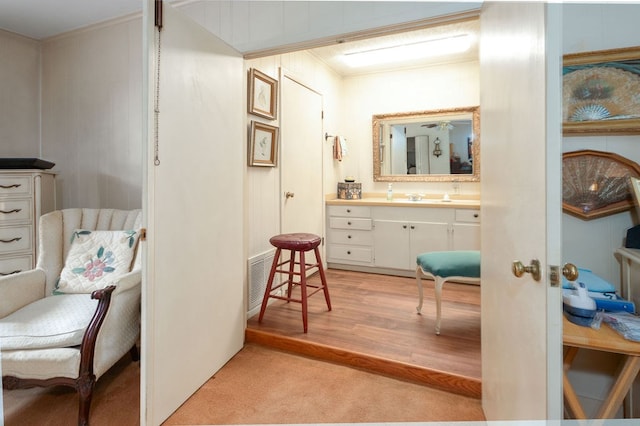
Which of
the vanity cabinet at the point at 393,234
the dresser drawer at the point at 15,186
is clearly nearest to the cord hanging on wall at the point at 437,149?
the vanity cabinet at the point at 393,234

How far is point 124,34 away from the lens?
2.79 metres

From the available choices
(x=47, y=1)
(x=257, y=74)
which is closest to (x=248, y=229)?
(x=257, y=74)

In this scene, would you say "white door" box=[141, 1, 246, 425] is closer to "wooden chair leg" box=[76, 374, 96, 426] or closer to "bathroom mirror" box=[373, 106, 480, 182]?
"wooden chair leg" box=[76, 374, 96, 426]

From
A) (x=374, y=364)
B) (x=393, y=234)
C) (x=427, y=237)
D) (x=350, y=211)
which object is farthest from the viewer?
(x=350, y=211)

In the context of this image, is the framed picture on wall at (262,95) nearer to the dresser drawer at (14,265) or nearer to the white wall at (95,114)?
the white wall at (95,114)

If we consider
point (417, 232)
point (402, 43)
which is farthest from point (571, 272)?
point (402, 43)

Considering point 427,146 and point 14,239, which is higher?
point 427,146

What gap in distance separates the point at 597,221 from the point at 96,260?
2686mm

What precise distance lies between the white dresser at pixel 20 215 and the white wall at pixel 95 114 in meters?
0.39

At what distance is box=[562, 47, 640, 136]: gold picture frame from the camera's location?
1347mm

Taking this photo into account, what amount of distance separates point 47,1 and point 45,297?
7.16 ft

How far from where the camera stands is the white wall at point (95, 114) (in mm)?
2783

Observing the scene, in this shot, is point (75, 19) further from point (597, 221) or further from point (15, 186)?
point (597, 221)

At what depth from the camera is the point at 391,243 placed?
12.2 feet
